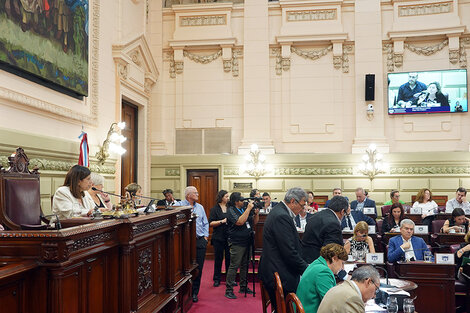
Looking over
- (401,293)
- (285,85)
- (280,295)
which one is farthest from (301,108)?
(280,295)

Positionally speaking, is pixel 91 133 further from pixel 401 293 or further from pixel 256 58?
pixel 401 293

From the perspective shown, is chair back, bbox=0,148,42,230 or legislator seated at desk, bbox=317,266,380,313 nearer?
legislator seated at desk, bbox=317,266,380,313

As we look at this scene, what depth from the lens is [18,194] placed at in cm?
476

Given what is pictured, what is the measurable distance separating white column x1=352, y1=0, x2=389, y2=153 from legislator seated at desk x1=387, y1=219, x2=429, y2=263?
6.05 metres

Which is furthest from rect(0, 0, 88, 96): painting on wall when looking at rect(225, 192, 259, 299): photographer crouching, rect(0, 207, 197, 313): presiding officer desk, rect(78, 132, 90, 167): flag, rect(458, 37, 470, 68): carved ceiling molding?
rect(458, 37, 470, 68): carved ceiling molding

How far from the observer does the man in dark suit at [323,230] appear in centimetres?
428

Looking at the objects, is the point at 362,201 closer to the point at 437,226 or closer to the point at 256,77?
the point at 437,226

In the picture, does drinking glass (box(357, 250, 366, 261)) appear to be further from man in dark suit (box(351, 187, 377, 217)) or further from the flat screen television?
the flat screen television

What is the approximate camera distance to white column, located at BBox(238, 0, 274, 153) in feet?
39.6

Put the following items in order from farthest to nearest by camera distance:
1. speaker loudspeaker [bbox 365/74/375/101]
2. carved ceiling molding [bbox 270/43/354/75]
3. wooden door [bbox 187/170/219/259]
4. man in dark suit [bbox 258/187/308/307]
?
wooden door [bbox 187/170/219/259]
carved ceiling molding [bbox 270/43/354/75]
speaker loudspeaker [bbox 365/74/375/101]
man in dark suit [bbox 258/187/308/307]

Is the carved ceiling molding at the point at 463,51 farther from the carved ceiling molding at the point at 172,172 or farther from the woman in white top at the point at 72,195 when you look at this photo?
the woman in white top at the point at 72,195

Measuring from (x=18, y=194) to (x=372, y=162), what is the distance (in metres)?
9.00

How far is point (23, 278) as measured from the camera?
2.56 meters

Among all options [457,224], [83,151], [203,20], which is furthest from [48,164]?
[203,20]
